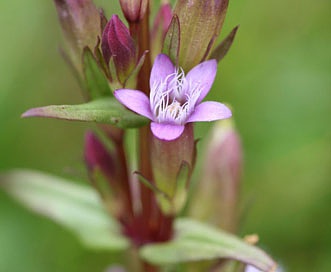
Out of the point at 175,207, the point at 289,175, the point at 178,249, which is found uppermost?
the point at 175,207

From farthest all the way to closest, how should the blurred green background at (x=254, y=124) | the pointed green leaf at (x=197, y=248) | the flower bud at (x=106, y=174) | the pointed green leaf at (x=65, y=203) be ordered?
the blurred green background at (x=254, y=124)
the pointed green leaf at (x=65, y=203)
the flower bud at (x=106, y=174)
the pointed green leaf at (x=197, y=248)

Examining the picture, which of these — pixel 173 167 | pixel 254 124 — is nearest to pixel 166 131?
pixel 173 167

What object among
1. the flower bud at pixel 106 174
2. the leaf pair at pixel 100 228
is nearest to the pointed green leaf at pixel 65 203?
the leaf pair at pixel 100 228

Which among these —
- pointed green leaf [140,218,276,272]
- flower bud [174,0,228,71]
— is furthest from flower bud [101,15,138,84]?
pointed green leaf [140,218,276,272]

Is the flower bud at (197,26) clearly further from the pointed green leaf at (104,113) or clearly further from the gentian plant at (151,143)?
the pointed green leaf at (104,113)

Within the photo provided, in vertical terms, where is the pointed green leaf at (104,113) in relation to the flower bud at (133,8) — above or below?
below

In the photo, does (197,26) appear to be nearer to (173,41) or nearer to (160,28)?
(173,41)

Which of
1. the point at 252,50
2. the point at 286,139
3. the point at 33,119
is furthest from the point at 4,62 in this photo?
the point at 286,139

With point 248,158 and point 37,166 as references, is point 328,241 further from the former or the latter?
point 37,166
